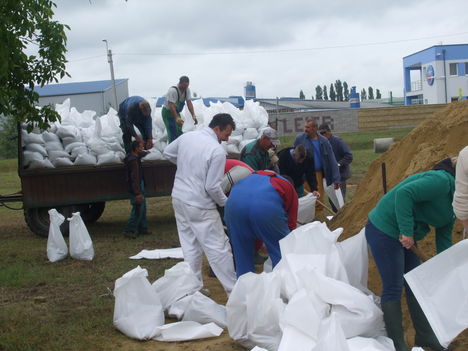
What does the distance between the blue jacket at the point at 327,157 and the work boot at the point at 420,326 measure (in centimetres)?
449

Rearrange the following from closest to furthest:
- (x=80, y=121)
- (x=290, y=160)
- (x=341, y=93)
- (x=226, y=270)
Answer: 1. (x=226, y=270)
2. (x=290, y=160)
3. (x=80, y=121)
4. (x=341, y=93)

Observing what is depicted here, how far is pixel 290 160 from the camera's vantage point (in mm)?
7953

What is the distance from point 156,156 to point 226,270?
464 centimetres

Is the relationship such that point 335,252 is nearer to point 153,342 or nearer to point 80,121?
point 153,342

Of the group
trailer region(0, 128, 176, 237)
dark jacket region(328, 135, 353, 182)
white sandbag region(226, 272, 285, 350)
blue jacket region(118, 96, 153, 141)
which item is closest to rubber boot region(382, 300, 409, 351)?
white sandbag region(226, 272, 285, 350)

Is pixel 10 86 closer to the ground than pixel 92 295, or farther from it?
farther from it

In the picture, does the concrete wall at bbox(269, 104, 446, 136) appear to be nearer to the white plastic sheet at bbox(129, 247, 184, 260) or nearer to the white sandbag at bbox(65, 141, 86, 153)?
the white sandbag at bbox(65, 141, 86, 153)

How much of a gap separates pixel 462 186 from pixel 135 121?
6.58m

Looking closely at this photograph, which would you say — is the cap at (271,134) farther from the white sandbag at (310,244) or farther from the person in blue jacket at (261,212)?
the white sandbag at (310,244)

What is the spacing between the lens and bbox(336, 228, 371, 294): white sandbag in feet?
16.1

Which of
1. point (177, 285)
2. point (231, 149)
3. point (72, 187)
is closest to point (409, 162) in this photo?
point (177, 285)

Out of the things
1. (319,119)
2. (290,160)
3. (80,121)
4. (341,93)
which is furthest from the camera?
(341,93)

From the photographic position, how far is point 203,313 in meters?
5.25

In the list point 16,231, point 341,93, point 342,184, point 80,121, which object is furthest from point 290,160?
point 341,93
